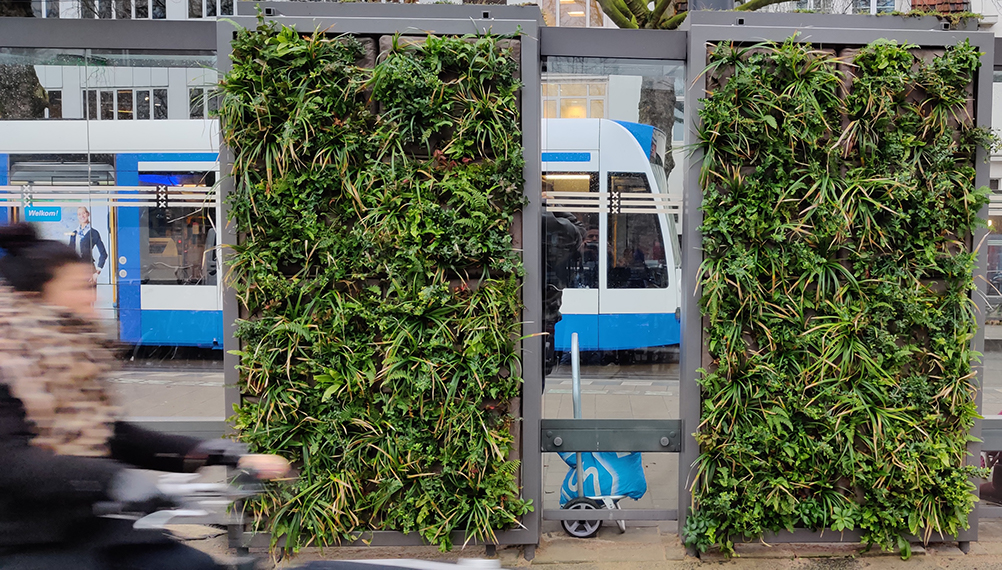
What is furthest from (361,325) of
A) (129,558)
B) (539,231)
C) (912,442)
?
(912,442)

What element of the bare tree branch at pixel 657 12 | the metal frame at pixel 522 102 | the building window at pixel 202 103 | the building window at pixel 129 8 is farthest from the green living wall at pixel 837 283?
the building window at pixel 129 8

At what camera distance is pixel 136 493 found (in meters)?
1.88

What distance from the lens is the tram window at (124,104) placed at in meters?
4.20

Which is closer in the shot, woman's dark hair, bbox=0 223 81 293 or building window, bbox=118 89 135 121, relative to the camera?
woman's dark hair, bbox=0 223 81 293

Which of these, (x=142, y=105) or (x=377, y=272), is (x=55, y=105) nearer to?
(x=142, y=105)

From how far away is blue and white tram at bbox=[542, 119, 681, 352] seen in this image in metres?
4.00

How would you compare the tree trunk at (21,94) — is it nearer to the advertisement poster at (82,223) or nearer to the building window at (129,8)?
the advertisement poster at (82,223)

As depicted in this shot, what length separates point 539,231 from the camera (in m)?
3.60

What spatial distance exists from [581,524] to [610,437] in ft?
1.98

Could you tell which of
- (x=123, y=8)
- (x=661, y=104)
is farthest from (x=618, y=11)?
(x=123, y=8)

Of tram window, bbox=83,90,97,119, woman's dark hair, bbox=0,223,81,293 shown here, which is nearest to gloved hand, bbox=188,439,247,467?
woman's dark hair, bbox=0,223,81,293

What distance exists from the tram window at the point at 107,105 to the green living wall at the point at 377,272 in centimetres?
126

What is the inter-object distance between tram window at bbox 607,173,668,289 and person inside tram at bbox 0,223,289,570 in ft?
9.61

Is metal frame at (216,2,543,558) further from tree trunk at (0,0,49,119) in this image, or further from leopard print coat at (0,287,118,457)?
leopard print coat at (0,287,118,457)
